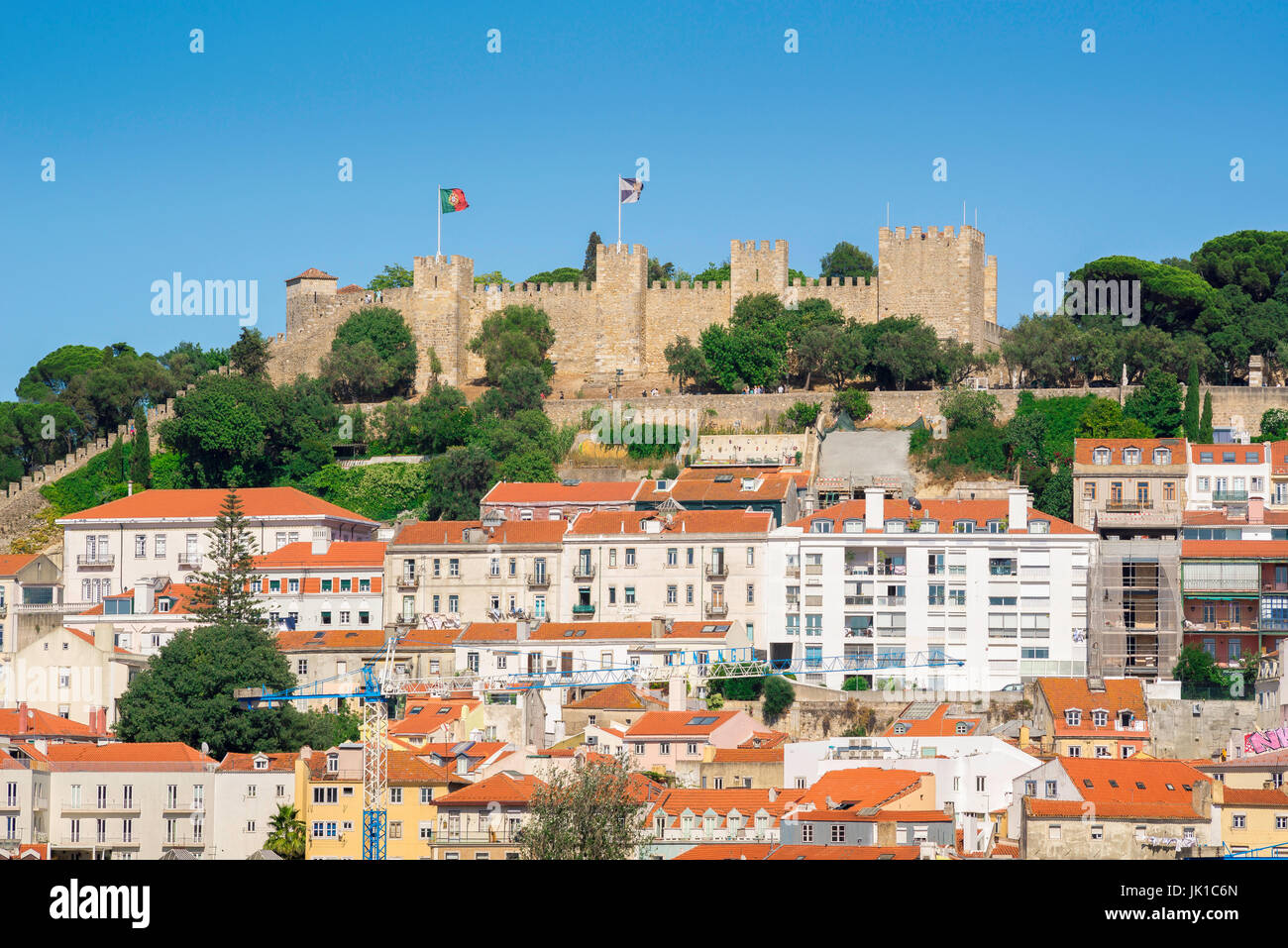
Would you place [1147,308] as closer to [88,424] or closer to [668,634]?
[668,634]

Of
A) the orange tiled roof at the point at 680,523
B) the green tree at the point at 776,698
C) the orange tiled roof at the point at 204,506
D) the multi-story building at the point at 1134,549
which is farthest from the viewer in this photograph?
the orange tiled roof at the point at 204,506

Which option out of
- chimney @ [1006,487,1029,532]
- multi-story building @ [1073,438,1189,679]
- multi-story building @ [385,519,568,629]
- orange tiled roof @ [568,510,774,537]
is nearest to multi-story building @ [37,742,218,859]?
multi-story building @ [385,519,568,629]

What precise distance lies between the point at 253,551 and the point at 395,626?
8.69 metres

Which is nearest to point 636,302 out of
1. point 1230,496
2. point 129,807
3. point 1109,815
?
point 1230,496

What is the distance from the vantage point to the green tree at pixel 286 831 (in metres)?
38.2

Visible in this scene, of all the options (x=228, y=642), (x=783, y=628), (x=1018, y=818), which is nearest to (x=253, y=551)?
(x=228, y=642)

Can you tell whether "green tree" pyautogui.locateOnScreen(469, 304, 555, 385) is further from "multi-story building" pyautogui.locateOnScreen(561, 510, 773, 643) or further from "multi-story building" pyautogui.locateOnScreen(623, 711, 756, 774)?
"multi-story building" pyautogui.locateOnScreen(623, 711, 756, 774)

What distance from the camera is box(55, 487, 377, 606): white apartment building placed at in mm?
58562

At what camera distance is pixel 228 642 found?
46188 mm

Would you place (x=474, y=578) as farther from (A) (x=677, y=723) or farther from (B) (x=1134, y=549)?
(B) (x=1134, y=549)

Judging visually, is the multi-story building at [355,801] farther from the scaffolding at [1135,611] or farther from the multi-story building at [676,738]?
the scaffolding at [1135,611]

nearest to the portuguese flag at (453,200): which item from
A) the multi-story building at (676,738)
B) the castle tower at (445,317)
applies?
the castle tower at (445,317)

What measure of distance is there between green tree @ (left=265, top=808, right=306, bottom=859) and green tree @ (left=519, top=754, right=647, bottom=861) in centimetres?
586

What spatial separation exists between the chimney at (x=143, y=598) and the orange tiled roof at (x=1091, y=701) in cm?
2436
